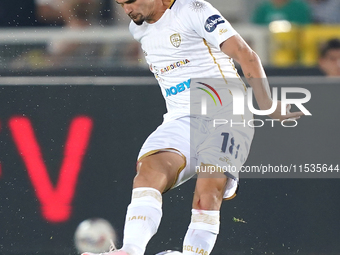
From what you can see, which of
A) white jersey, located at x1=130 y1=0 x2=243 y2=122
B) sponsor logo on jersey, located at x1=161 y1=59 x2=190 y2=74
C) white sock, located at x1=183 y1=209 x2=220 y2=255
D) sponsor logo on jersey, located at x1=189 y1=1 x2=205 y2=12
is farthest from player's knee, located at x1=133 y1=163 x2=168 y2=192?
sponsor logo on jersey, located at x1=189 y1=1 x2=205 y2=12

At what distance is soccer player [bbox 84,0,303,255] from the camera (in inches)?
136

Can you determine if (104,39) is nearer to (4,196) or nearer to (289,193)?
(4,196)

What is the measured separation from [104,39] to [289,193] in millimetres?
2643

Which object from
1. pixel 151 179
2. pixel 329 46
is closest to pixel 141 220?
pixel 151 179

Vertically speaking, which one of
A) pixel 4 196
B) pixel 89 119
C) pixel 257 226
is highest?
pixel 89 119

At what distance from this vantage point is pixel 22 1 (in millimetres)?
6668

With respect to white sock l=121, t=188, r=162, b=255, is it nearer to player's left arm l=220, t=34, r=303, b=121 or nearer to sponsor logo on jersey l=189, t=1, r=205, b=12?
player's left arm l=220, t=34, r=303, b=121

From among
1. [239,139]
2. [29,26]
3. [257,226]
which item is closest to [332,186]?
[257,226]

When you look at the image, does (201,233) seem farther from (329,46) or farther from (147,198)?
(329,46)

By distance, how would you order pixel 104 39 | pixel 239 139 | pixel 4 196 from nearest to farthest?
pixel 239 139
pixel 4 196
pixel 104 39

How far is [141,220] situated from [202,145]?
0.65 m

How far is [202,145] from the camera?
145 inches

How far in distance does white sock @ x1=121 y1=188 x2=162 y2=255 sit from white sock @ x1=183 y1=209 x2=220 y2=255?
275 mm

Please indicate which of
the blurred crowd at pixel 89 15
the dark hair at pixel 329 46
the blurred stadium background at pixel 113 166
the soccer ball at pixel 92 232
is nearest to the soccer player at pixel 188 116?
the blurred stadium background at pixel 113 166
